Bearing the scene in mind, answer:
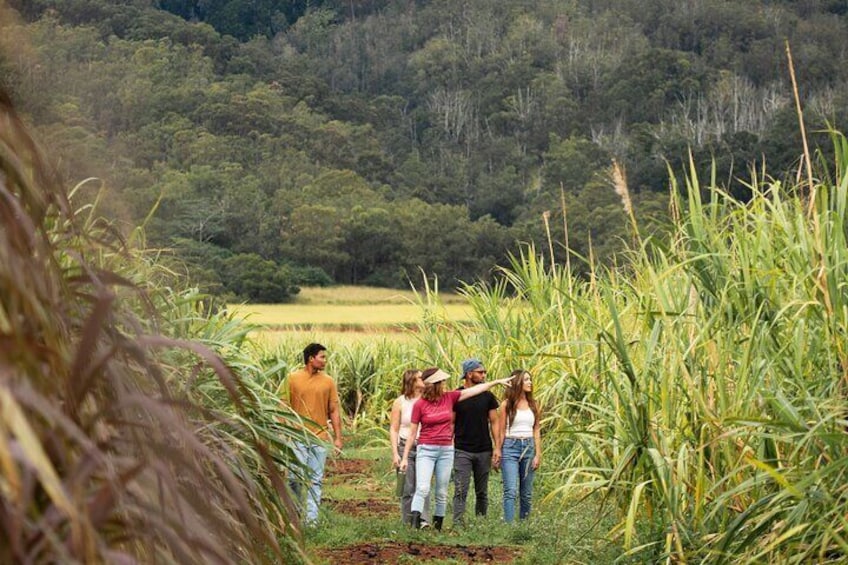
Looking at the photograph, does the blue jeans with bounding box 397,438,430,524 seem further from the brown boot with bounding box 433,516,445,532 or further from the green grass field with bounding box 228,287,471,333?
the green grass field with bounding box 228,287,471,333

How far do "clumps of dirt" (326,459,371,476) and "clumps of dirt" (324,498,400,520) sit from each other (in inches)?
88.4

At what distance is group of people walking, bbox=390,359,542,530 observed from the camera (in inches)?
396

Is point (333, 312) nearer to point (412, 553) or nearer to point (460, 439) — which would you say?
point (460, 439)

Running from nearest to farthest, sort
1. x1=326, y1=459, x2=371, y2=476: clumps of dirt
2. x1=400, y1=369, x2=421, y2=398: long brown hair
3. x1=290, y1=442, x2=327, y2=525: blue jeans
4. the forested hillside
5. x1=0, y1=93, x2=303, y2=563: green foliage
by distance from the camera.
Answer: x1=0, y1=93, x2=303, y2=563: green foliage
x1=290, y1=442, x2=327, y2=525: blue jeans
x1=400, y1=369, x2=421, y2=398: long brown hair
x1=326, y1=459, x2=371, y2=476: clumps of dirt
the forested hillside

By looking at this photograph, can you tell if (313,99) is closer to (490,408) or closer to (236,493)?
(490,408)

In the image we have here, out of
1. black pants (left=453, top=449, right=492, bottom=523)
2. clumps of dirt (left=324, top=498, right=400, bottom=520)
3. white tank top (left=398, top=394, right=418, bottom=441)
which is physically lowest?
clumps of dirt (left=324, top=498, right=400, bottom=520)

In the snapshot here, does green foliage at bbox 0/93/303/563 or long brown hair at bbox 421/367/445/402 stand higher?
green foliage at bbox 0/93/303/563

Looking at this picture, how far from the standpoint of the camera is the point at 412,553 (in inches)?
347

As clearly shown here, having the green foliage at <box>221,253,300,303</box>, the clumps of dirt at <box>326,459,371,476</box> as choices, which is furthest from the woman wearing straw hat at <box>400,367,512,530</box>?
the green foliage at <box>221,253,300,303</box>

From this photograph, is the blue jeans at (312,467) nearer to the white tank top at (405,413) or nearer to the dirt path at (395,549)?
the dirt path at (395,549)

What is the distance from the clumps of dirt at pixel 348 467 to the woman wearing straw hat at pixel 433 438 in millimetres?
4521

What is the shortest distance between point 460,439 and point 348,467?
516 cm

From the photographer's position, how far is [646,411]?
7125 mm

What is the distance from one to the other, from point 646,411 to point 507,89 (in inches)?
3324
